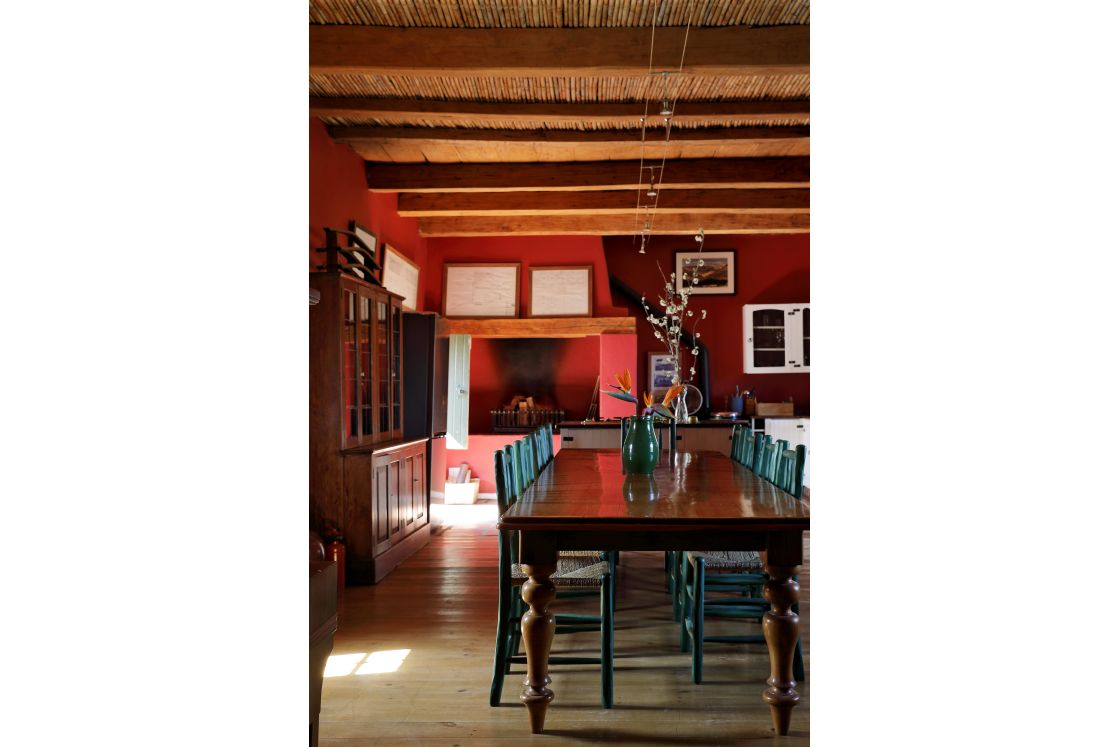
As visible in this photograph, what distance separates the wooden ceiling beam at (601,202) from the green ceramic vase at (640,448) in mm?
4062

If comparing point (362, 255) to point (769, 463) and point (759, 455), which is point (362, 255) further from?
point (769, 463)

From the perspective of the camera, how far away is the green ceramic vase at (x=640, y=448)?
140 inches

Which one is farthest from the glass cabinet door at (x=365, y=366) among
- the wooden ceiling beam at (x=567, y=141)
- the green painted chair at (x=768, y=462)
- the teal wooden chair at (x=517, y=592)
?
the green painted chair at (x=768, y=462)

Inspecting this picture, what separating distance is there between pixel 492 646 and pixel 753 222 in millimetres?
5686

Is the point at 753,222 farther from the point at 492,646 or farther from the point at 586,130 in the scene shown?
the point at 492,646

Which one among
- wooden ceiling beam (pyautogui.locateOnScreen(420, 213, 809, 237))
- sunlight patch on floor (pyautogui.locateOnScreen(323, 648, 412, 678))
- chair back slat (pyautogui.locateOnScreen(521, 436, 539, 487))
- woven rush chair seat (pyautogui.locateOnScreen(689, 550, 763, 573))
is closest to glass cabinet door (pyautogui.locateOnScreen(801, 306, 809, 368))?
wooden ceiling beam (pyautogui.locateOnScreen(420, 213, 809, 237))

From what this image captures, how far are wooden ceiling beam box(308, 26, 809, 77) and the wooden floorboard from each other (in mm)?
2806

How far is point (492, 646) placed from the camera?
135 inches

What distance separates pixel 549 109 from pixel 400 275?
283cm

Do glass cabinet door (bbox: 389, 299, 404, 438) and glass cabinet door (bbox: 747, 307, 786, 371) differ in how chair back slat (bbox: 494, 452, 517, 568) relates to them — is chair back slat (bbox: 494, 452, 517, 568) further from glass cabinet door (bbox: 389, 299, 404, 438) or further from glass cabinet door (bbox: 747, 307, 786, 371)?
glass cabinet door (bbox: 747, 307, 786, 371)
